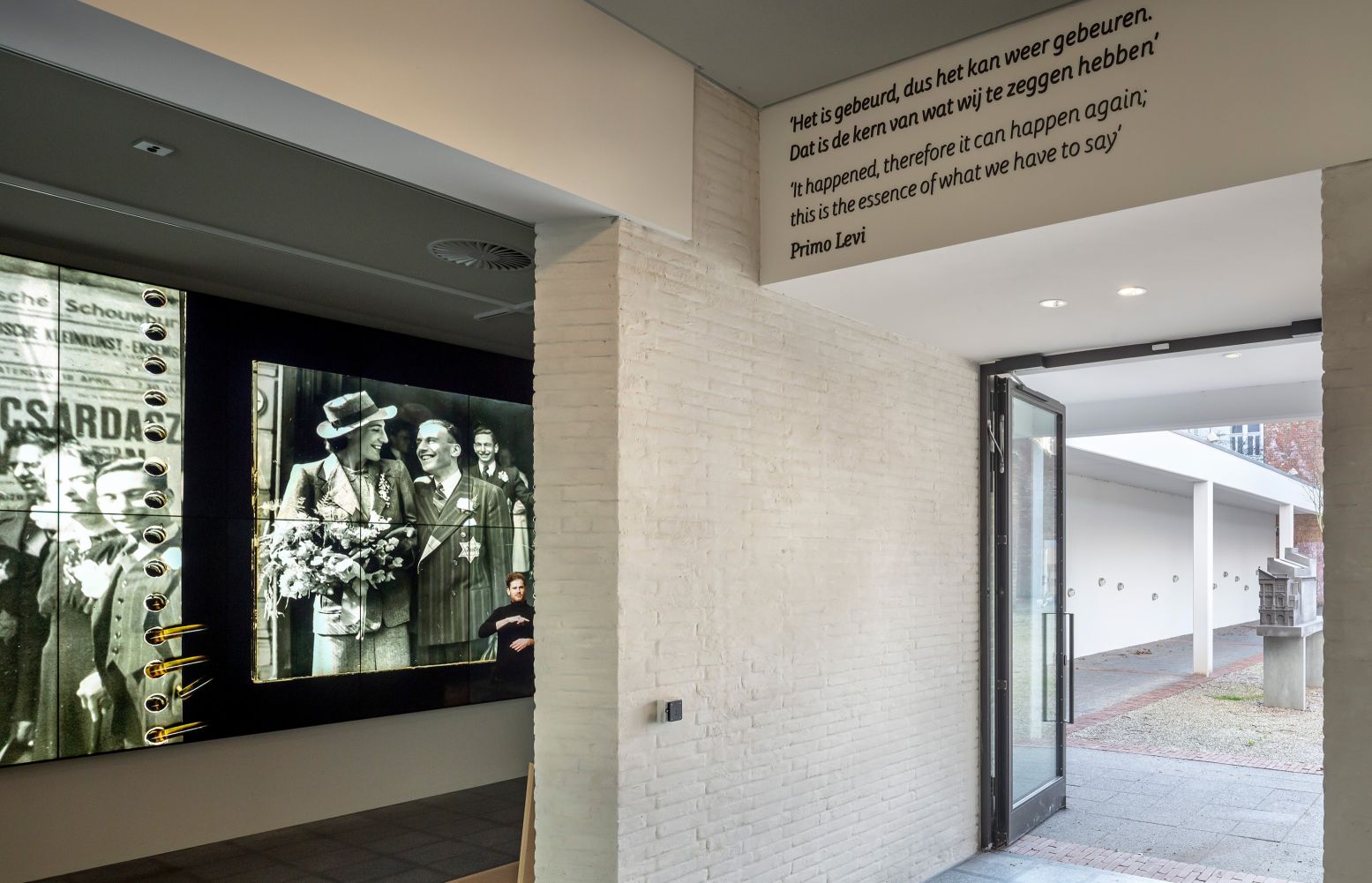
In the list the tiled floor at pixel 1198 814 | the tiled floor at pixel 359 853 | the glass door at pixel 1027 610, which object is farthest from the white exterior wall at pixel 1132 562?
the tiled floor at pixel 359 853

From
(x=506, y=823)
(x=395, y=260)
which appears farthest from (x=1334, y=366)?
(x=506, y=823)

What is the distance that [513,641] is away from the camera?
7.91 metres

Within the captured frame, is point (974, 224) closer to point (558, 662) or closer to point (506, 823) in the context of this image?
point (558, 662)

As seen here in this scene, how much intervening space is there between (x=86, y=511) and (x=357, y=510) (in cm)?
174

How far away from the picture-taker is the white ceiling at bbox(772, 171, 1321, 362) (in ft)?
12.0

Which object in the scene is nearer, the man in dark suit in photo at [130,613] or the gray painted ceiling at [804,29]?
the gray painted ceiling at [804,29]

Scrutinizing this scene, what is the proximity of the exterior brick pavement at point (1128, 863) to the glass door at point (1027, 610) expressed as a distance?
0.17m

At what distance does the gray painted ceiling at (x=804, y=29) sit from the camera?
3.84 m

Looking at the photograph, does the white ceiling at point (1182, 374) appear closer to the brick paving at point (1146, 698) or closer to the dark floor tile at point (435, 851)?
the brick paving at point (1146, 698)

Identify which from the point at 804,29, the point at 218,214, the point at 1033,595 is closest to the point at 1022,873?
the point at 1033,595

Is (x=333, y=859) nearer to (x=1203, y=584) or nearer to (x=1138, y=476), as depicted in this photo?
(x=1203, y=584)

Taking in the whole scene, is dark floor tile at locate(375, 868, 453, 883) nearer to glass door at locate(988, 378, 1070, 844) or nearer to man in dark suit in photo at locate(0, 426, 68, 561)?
man in dark suit in photo at locate(0, 426, 68, 561)

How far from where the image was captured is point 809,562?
15.9 ft

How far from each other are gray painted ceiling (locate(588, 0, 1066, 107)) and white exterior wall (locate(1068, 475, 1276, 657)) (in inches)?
528
